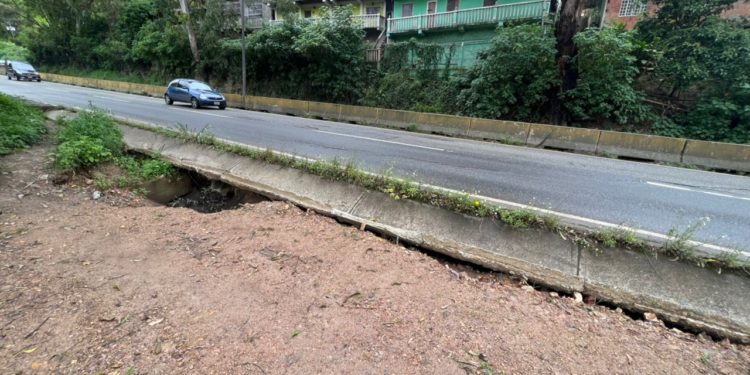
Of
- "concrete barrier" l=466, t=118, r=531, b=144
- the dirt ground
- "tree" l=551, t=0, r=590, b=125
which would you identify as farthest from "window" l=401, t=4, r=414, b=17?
the dirt ground

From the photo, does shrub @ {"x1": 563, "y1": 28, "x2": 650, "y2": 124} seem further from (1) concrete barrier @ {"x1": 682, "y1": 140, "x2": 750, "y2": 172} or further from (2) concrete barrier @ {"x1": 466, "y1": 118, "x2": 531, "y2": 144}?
(1) concrete barrier @ {"x1": 682, "y1": 140, "x2": 750, "y2": 172}

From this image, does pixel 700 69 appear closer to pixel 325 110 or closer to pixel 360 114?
pixel 360 114

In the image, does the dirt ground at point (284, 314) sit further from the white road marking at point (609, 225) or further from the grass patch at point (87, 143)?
the grass patch at point (87, 143)

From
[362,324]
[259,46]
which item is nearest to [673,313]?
[362,324]

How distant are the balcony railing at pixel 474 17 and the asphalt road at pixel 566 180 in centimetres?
1280

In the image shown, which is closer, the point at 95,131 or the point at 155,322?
the point at 155,322

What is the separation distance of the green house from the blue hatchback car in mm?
12001

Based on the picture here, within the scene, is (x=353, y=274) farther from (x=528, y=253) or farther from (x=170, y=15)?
(x=170, y=15)

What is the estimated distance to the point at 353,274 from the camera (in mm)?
3162

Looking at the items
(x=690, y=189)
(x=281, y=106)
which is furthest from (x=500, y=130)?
(x=281, y=106)

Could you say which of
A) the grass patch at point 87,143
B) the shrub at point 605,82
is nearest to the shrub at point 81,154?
the grass patch at point 87,143

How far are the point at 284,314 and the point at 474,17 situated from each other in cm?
2116

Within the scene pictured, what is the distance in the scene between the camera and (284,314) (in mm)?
2566

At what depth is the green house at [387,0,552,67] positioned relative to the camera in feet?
58.7
